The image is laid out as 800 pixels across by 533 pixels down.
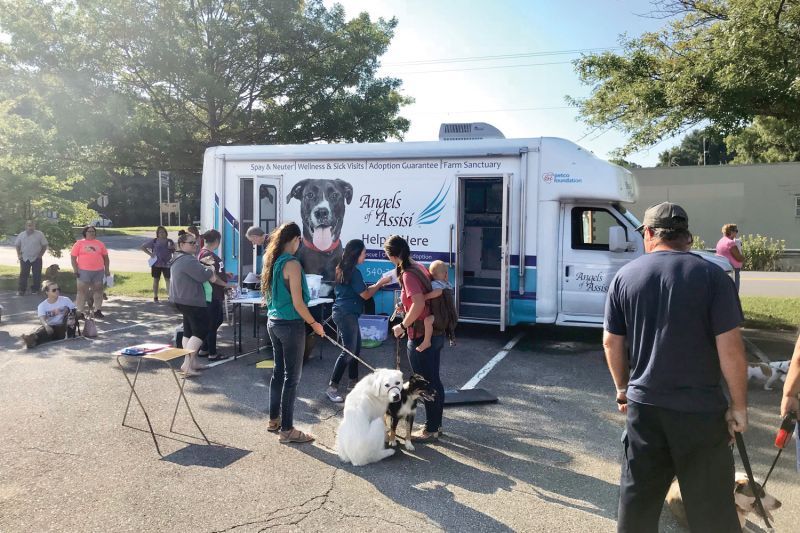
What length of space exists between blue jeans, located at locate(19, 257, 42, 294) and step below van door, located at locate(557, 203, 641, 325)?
12064 millimetres

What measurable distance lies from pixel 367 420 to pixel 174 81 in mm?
12303

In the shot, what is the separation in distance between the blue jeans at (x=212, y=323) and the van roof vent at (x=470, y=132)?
422 centimetres

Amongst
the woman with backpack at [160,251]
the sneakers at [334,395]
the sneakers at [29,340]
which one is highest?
the woman with backpack at [160,251]

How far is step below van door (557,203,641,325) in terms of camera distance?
8.48m

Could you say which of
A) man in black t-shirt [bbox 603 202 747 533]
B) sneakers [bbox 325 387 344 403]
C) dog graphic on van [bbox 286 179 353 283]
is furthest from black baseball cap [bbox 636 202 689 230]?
dog graphic on van [bbox 286 179 353 283]

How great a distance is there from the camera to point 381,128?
52.4 feet

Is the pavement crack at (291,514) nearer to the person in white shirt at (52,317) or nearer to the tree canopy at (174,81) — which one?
the person in white shirt at (52,317)

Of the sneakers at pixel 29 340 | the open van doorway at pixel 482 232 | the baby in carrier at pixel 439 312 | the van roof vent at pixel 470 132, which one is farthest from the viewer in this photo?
the open van doorway at pixel 482 232

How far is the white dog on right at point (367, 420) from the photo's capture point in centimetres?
452

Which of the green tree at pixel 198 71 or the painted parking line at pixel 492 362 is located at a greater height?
the green tree at pixel 198 71

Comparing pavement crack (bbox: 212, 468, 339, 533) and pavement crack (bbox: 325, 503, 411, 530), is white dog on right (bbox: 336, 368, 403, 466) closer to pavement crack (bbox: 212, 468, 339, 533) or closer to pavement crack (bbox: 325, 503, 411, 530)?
pavement crack (bbox: 212, 468, 339, 533)

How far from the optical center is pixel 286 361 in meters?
4.86

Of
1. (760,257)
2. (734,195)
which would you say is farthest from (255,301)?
(734,195)

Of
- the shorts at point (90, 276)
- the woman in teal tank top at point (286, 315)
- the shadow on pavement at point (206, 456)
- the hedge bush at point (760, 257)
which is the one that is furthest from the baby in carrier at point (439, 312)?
the hedge bush at point (760, 257)
